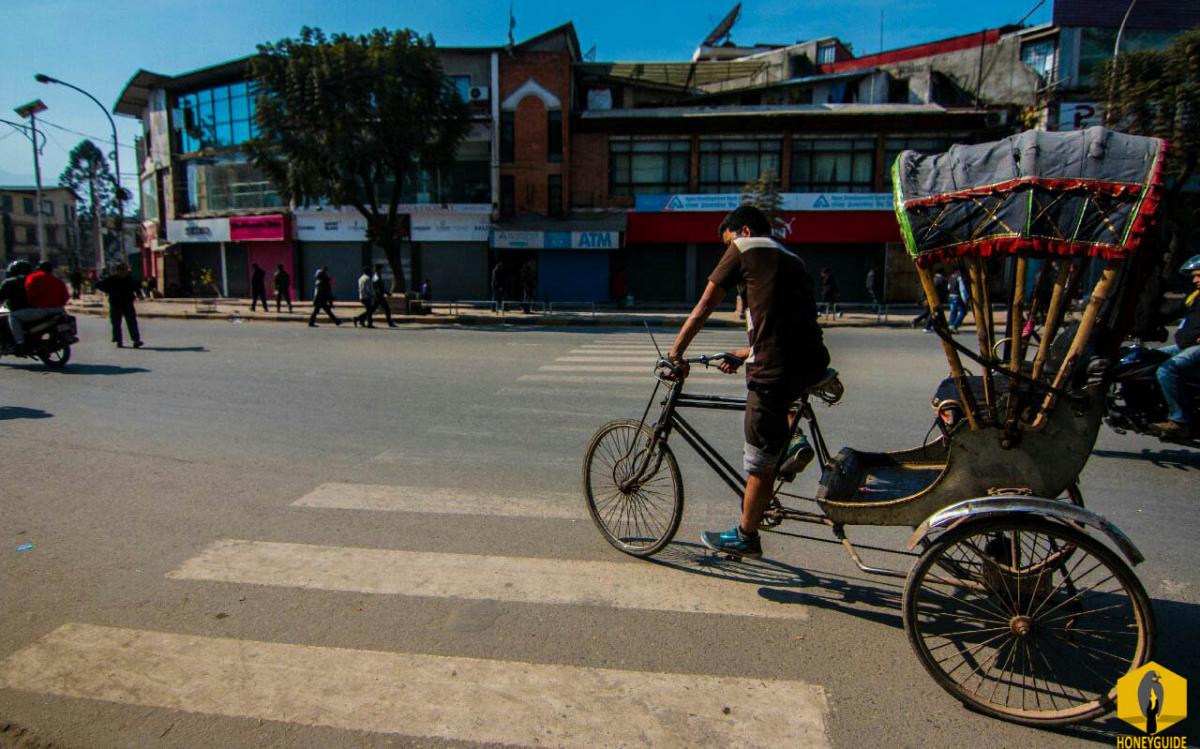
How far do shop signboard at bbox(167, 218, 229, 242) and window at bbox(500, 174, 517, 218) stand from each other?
1321 centimetres

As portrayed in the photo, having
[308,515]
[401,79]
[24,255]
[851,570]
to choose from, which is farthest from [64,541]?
[24,255]

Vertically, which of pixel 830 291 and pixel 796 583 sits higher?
pixel 830 291

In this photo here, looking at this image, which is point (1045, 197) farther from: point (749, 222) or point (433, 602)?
point (433, 602)

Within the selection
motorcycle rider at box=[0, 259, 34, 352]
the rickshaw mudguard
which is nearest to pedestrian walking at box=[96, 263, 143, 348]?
motorcycle rider at box=[0, 259, 34, 352]

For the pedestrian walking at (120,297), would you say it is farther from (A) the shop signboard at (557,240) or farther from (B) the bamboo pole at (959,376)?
(A) the shop signboard at (557,240)

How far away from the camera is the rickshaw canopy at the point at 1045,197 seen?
2682 millimetres

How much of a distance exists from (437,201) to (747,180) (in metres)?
12.9

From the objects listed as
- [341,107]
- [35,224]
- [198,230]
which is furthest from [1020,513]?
[35,224]

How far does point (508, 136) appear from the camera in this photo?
29.0m

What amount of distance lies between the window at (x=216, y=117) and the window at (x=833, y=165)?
77.0 ft

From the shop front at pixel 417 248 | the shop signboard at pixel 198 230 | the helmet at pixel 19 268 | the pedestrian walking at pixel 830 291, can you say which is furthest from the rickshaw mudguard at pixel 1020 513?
the shop signboard at pixel 198 230

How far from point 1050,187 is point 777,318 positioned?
3.93ft

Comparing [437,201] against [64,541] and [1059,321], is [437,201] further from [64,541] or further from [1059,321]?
[1059,321]

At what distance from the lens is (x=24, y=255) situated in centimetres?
7112
